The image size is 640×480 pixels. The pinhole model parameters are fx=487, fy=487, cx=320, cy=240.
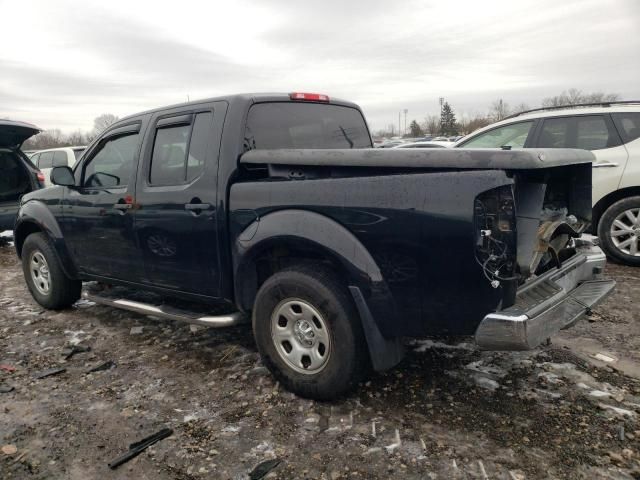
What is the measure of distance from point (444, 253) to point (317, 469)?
1.26 m

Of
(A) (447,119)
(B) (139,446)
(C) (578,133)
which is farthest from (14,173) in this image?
(A) (447,119)

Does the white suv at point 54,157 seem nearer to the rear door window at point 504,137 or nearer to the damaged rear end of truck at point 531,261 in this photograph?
the rear door window at point 504,137

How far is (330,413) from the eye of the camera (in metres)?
2.96

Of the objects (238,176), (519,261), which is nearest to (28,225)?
(238,176)

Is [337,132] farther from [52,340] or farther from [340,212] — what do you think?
[52,340]

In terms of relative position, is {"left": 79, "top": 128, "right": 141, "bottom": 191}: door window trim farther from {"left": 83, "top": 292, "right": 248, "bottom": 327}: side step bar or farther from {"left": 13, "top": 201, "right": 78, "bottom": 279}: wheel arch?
{"left": 83, "top": 292, "right": 248, "bottom": 327}: side step bar

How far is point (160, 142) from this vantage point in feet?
12.9

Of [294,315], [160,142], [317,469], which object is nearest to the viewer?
[317,469]

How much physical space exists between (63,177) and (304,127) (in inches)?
89.7

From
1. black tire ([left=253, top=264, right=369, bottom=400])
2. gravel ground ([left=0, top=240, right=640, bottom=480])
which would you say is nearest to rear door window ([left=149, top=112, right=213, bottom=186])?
black tire ([left=253, top=264, right=369, bottom=400])

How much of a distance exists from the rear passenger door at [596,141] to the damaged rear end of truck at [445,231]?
10.5 feet

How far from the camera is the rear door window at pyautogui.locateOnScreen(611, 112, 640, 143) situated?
5.79 m

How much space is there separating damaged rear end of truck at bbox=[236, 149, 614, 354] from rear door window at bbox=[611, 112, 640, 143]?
10.9 ft

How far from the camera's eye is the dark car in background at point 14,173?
8.02 m
